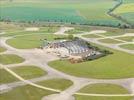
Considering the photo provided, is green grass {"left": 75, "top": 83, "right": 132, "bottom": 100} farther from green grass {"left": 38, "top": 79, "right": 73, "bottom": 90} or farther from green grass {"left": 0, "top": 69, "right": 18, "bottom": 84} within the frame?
green grass {"left": 0, "top": 69, "right": 18, "bottom": 84}

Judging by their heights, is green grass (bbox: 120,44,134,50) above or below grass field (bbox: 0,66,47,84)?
above

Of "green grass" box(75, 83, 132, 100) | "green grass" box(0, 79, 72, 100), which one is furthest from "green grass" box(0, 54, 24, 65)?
"green grass" box(75, 83, 132, 100)

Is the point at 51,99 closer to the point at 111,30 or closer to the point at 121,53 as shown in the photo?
the point at 121,53

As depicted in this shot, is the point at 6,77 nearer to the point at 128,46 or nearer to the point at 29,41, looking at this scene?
the point at 29,41

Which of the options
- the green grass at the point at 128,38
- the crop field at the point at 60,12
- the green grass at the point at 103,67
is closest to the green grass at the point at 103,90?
the green grass at the point at 103,67

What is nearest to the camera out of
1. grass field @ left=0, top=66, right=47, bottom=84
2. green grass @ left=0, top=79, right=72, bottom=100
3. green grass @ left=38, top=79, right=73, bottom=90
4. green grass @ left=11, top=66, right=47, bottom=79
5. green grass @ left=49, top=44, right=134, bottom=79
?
green grass @ left=0, top=79, right=72, bottom=100

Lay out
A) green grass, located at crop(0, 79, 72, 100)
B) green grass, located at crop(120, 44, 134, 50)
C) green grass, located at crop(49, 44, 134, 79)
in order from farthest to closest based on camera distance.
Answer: green grass, located at crop(120, 44, 134, 50) < green grass, located at crop(49, 44, 134, 79) < green grass, located at crop(0, 79, 72, 100)

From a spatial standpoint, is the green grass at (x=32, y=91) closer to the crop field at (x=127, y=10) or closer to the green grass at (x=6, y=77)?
the green grass at (x=6, y=77)

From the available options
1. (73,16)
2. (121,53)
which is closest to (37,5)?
(73,16)
